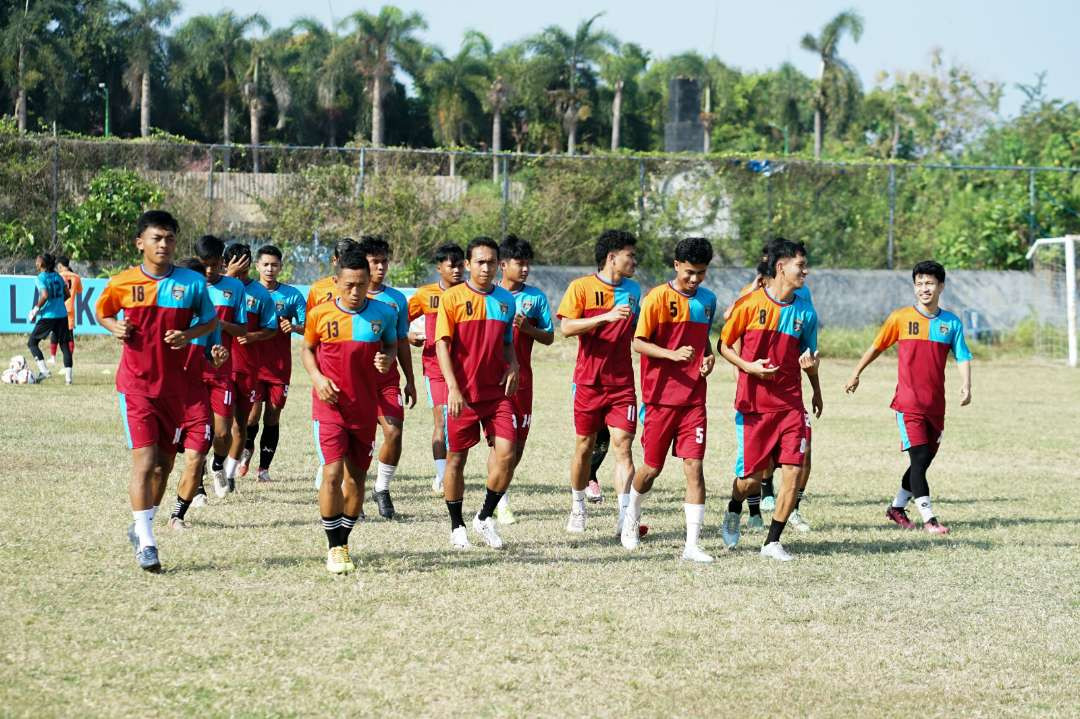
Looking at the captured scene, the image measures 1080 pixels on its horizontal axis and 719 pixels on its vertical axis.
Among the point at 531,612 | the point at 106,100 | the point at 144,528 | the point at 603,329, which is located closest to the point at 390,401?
the point at 603,329

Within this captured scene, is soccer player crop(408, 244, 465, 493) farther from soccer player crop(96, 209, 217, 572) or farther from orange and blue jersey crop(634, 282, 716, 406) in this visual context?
soccer player crop(96, 209, 217, 572)

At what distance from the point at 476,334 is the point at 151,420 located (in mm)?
2098

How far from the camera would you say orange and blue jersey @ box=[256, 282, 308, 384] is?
11.2 meters

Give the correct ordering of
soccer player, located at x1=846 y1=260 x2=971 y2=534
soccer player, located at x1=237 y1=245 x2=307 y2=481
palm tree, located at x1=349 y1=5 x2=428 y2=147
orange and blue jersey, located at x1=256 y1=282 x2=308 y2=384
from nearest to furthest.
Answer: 1. soccer player, located at x1=846 y1=260 x2=971 y2=534
2. soccer player, located at x1=237 y1=245 x2=307 y2=481
3. orange and blue jersey, located at x1=256 y1=282 x2=308 y2=384
4. palm tree, located at x1=349 y1=5 x2=428 y2=147

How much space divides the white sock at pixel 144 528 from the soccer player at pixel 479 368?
1.90 meters

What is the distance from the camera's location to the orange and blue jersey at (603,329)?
952 centimetres

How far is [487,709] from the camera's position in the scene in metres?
5.49

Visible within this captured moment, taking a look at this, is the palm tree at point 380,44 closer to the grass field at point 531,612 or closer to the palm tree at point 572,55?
the palm tree at point 572,55

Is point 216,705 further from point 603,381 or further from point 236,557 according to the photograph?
point 603,381

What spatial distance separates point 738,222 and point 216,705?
87.6 ft

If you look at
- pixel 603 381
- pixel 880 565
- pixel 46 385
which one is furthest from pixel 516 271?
pixel 46 385

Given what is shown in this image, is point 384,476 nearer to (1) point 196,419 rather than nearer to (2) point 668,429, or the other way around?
(1) point 196,419

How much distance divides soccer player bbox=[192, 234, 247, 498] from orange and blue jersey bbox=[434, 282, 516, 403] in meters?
2.41

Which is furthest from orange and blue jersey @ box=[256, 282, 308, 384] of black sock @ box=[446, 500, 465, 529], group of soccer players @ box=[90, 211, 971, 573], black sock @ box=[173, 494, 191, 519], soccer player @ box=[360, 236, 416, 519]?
black sock @ box=[446, 500, 465, 529]
